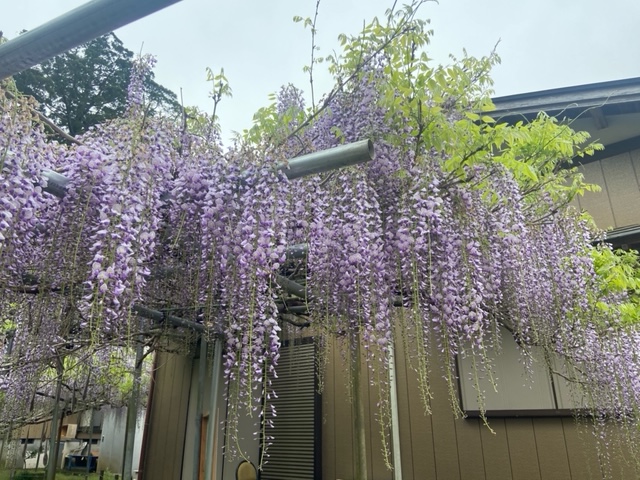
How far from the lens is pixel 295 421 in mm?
5215

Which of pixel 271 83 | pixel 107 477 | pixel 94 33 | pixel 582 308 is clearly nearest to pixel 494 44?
pixel 271 83

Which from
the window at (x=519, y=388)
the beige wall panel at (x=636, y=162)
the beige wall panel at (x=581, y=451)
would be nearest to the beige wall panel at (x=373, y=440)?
the window at (x=519, y=388)

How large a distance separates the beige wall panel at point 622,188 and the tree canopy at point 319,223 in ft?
4.94

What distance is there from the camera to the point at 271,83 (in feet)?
11.0

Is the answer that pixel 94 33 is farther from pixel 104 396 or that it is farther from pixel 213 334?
pixel 104 396

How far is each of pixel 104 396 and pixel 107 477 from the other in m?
3.56

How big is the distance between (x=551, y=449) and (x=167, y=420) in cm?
512

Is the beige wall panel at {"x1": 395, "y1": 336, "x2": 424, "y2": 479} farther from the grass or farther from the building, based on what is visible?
the grass

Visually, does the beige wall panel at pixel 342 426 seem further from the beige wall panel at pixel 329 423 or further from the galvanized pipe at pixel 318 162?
the galvanized pipe at pixel 318 162

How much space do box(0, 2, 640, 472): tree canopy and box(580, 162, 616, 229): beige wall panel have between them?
1501 mm

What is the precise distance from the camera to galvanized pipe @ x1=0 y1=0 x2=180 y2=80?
108 centimetres

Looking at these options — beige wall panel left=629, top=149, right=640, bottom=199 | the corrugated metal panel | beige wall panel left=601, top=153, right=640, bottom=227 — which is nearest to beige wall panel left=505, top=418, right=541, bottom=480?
the corrugated metal panel

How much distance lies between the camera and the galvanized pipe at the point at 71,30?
1.08 metres

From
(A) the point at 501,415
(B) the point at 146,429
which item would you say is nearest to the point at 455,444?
(A) the point at 501,415
